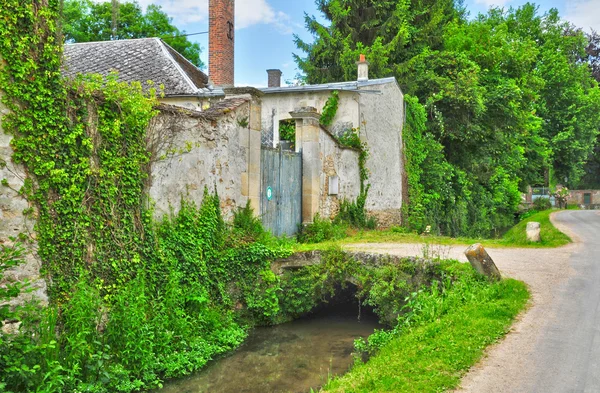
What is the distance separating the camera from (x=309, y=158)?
11734 mm

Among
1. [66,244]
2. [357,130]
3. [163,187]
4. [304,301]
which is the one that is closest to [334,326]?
[304,301]

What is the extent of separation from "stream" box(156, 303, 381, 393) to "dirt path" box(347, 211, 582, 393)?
165 centimetres

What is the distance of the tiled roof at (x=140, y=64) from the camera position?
1478 centimetres

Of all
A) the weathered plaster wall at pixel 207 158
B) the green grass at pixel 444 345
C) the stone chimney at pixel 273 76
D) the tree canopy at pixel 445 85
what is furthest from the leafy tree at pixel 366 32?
the green grass at pixel 444 345

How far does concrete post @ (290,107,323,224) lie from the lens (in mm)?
11742

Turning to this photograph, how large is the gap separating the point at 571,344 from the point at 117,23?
2938cm

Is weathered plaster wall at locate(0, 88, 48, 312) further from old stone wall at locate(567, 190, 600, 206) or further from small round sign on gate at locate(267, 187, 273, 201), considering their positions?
old stone wall at locate(567, 190, 600, 206)

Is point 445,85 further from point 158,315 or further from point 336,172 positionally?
point 158,315

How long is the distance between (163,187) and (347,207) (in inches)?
273

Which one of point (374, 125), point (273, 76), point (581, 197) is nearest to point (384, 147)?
point (374, 125)

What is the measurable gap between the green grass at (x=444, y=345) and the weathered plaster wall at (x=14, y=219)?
12.1ft

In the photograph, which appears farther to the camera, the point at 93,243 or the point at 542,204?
the point at 542,204

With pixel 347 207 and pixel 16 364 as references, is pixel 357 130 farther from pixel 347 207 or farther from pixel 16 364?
pixel 16 364

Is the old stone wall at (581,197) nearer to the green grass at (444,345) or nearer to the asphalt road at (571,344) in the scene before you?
the asphalt road at (571,344)
